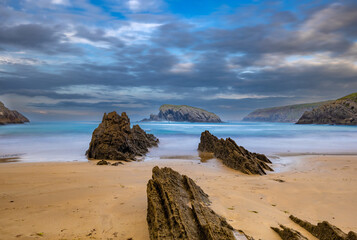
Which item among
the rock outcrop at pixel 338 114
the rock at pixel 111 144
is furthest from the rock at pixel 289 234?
the rock outcrop at pixel 338 114

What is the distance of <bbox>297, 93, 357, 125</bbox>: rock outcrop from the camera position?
9232 centimetres

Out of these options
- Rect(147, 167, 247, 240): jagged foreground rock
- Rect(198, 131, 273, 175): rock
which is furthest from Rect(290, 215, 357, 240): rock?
Rect(198, 131, 273, 175): rock

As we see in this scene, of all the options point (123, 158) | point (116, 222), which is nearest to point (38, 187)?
point (116, 222)

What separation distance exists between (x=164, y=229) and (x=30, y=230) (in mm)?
2103

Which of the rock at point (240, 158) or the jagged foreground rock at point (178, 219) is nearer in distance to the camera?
the jagged foreground rock at point (178, 219)

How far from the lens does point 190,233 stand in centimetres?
272

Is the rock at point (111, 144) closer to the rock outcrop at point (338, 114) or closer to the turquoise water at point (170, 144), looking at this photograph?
the turquoise water at point (170, 144)

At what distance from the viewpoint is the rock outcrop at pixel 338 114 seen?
303 feet

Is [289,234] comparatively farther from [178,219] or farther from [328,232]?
[178,219]

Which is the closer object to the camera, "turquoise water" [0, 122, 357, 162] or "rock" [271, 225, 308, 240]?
"rock" [271, 225, 308, 240]

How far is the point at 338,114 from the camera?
9700cm

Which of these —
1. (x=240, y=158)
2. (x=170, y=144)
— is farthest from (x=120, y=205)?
(x=170, y=144)

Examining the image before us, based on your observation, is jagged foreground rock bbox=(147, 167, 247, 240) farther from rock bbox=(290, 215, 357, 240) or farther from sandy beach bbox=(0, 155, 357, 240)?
rock bbox=(290, 215, 357, 240)

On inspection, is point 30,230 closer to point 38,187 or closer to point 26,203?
point 26,203
